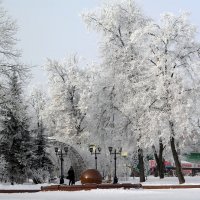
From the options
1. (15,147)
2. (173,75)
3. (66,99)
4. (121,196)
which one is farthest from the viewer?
(66,99)

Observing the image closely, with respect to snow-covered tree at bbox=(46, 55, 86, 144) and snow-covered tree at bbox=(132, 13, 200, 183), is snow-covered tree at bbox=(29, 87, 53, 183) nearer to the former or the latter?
snow-covered tree at bbox=(46, 55, 86, 144)

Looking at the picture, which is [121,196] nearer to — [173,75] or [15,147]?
[173,75]

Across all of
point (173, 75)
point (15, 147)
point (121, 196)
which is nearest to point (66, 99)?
point (15, 147)

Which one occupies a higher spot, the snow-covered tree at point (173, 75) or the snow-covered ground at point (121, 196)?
the snow-covered tree at point (173, 75)

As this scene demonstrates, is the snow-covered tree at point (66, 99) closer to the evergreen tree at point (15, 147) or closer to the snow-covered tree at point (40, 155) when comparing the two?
the snow-covered tree at point (40, 155)

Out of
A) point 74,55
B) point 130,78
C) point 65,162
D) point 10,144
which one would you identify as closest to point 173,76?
point 130,78

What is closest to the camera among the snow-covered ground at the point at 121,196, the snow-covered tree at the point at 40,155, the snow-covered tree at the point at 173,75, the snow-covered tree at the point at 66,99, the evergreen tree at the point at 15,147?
the snow-covered ground at the point at 121,196

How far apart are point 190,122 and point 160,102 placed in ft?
8.43

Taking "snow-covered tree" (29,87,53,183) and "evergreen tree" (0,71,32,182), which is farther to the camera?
"snow-covered tree" (29,87,53,183)

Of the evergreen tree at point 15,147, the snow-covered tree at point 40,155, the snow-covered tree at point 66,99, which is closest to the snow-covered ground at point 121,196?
the evergreen tree at point 15,147

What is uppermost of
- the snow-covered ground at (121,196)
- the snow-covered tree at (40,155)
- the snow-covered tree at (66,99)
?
the snow-covered tree at (66,99)

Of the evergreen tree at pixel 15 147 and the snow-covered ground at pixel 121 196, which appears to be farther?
the evergreen tree at pixel 15 147

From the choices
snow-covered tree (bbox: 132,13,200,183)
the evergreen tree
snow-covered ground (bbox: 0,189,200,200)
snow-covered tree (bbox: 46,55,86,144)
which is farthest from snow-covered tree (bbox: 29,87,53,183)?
snow-covered ground (bbox: 0,189,200,200)

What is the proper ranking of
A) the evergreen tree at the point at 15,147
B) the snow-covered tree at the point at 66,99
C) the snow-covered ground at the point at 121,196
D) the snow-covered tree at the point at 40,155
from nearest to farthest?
1. the snow-covered ground at the point at 121,196
2. the evergreen tree at the point at 15,147
3. the snow-covered tree at the point at 40,155
4. the snow-covered tree at the point at 66,99
